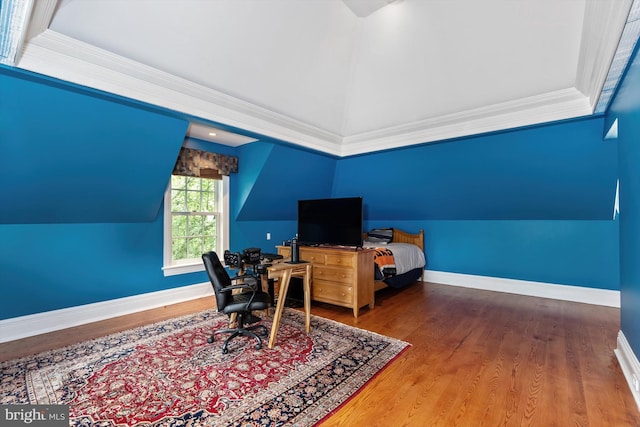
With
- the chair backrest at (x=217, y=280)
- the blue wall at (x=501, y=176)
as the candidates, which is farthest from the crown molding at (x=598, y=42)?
the chair backrest at (x=217, y=280)

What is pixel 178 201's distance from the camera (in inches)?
168

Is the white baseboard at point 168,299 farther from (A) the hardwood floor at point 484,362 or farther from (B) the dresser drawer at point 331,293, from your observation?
(B) the dresser drawer at point 331,293

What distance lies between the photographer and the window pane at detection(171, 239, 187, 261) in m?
4.21

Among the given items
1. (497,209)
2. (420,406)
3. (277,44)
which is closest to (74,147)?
(277,44)

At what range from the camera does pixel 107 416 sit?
176cm

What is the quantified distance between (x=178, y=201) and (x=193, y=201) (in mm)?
251

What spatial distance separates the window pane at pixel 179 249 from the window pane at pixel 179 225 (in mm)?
105

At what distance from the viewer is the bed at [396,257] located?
4195 mm

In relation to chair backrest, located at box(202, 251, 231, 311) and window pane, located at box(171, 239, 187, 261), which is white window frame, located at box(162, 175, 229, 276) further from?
chair backrest, located at box(202, 251, 231, 311)

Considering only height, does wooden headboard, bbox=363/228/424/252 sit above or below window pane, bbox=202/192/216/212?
below

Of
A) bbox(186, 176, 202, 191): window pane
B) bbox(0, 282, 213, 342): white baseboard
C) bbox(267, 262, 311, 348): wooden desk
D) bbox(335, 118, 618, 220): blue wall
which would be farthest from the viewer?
bbox(186, 176, 202, 191): window pane

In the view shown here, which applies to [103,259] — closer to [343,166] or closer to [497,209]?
[343,166]

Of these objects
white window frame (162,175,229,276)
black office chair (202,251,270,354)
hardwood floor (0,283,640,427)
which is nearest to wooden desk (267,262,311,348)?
black office chair (202,251,270,354)

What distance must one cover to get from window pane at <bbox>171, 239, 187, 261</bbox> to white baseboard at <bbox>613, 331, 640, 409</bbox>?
4.98 metres
